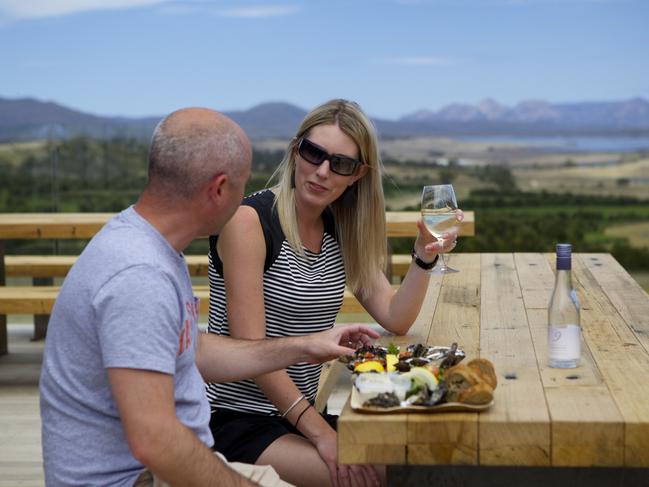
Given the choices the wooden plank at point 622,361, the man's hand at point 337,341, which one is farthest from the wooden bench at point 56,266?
the man's hand at point 337,341

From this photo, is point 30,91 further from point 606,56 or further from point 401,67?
point 606,56

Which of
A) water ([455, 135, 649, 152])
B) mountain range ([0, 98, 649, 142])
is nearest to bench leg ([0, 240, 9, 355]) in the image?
mountain range ([0, 98, 649, 142])

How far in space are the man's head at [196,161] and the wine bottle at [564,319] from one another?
0.69m

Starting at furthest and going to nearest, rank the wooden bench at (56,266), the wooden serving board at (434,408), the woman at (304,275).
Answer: the wooden bench at (56,266), the woman at (304,275), the wooden serving board at (434,408)

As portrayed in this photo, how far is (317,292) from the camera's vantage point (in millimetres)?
2629

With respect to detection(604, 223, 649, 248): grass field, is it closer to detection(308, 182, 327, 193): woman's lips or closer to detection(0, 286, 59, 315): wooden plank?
detection(0, 286, 59, 315): wooden plank

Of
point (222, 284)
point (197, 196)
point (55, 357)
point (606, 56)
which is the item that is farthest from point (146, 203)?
point (606, 56)

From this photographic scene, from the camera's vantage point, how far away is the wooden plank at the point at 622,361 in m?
1.72

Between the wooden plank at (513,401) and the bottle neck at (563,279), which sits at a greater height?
the bottle neck at (563,279)

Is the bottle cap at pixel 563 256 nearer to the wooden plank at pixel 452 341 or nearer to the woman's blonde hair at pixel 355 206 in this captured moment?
the wooden plank at pixel 452 341

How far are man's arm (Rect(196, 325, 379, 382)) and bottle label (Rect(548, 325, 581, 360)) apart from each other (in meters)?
0.40

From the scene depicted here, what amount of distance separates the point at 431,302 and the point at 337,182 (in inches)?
27.4

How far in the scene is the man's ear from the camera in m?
1.68

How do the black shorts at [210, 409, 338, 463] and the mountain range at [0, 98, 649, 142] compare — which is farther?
the mountain range at [0, 98, 649, 142]
